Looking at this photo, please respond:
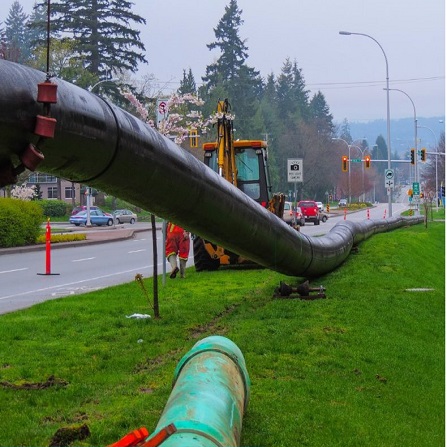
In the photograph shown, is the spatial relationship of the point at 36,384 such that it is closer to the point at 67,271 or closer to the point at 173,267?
the point at 173,267

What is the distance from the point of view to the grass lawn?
648 cm

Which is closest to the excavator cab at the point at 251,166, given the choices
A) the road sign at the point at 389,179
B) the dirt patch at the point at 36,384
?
the dirt patch at the point at 36,384

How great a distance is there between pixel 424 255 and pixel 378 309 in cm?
1517

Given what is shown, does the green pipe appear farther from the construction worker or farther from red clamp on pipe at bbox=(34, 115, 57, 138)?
the construction worker

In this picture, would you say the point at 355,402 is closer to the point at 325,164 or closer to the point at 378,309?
the point at 378,309

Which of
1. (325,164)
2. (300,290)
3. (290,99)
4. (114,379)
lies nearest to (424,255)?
(300,290)

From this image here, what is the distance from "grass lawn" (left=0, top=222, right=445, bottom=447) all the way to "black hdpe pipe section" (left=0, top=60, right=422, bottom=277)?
4.04 ft

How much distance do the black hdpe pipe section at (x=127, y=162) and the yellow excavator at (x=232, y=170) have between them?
753cm

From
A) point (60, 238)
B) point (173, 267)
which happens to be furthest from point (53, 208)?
point (173, 267)

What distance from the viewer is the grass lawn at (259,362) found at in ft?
21.2

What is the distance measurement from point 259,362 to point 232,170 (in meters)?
12.1

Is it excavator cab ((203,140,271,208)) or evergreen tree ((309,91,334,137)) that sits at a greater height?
evergreen tree ((309,91,334,137))

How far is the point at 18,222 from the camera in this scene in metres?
34.3

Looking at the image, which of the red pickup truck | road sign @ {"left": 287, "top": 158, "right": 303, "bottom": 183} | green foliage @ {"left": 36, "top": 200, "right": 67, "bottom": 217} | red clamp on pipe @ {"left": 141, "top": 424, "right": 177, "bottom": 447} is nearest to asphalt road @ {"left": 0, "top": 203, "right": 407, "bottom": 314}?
road sign @ {"left": 287, "top": 158, "right": 303, "bottom": 183}
